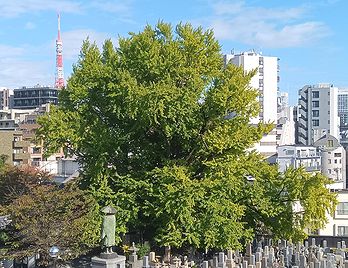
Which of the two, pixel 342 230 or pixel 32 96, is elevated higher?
pixel 32 96

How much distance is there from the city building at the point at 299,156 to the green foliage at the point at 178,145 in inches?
1031

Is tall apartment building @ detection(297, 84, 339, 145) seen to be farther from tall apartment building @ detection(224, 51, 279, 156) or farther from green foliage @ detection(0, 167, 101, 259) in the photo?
green foliage @ detection(0, 167, 101, 259)

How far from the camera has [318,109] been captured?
79125 millimetres

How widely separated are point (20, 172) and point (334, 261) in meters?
20.2

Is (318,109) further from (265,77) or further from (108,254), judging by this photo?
(108,254)

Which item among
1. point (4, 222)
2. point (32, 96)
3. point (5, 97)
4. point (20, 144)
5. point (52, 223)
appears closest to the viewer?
Answer: point (52, 223)

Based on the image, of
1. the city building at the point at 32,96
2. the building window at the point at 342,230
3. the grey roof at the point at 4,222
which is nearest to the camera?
the grey roof at the point at 4,222

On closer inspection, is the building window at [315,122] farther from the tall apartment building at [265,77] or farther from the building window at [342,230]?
the building window at [342,230]

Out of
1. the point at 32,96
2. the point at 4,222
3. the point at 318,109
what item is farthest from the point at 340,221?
the point at 32,96

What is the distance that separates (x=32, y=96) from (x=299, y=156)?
7755cm

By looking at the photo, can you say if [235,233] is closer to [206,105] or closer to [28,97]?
[206,105]

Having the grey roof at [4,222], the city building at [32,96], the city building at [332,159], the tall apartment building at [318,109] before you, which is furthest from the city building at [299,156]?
the city building at [32,96]

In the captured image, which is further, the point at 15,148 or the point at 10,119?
the point at 10,119

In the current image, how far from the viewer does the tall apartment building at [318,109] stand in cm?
7838
